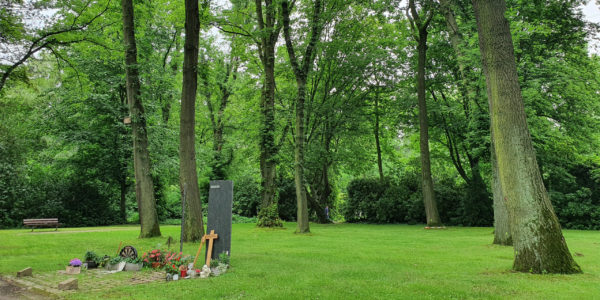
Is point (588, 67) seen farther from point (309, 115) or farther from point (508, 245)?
point (309, 115)

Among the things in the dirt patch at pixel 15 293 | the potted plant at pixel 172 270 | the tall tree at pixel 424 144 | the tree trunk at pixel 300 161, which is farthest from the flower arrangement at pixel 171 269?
the tall tree at pixel 424 144

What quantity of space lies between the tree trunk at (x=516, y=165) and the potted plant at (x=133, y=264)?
7.08 m

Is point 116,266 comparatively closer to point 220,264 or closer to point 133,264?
point 133,264

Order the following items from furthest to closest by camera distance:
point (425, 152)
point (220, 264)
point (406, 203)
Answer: point (406, 203), point (425, 152), point (220, 264)

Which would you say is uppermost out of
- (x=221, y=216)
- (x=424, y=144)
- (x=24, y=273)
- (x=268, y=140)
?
(x=268, y=140)

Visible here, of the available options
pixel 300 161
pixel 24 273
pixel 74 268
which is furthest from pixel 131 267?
pixel 300 161

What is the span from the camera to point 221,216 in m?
7.38

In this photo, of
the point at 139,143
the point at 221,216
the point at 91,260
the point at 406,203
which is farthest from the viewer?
the point at 406,203

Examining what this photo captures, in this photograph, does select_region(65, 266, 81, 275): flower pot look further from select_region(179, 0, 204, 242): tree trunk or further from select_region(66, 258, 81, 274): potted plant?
select_region(179, 0, 204, 242): tree trunk

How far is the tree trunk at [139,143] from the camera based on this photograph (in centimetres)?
1255

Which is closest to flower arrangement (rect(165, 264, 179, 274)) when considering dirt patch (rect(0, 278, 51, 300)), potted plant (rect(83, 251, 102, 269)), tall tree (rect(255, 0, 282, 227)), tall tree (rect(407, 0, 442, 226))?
dirt patch (rect(0, 278, 51, 300))

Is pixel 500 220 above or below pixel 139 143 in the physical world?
below

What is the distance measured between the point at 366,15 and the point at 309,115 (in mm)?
7122

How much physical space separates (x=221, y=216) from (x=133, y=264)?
1.90m
